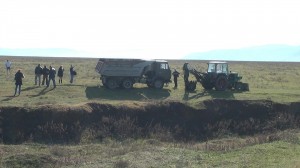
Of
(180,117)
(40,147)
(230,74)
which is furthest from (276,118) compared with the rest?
(40,147)

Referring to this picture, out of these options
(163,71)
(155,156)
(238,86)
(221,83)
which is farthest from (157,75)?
(155,156)

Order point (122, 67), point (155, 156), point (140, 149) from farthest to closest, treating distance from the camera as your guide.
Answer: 1. point (122, 67)
2. point (140, 149)
3. point (155, 156)

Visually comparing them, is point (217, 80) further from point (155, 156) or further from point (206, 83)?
point (155, 156)

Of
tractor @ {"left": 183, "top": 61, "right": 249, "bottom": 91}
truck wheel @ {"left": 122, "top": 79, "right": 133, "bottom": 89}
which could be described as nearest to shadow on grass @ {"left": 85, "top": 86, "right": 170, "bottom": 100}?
truck wheel @ {"left": 122, "top": 79, "right": 133, "bottom": 89}

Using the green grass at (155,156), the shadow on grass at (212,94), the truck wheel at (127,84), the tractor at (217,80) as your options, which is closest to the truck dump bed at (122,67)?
the truck wheel at (127,84)

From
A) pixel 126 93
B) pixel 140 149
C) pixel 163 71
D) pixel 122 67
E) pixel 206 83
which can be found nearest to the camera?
pixel 140 149

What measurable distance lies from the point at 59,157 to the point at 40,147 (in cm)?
289

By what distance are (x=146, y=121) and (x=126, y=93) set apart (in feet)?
20.2

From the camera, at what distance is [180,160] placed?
16703mm

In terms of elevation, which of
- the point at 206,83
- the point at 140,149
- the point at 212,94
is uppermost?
the point at 206,83

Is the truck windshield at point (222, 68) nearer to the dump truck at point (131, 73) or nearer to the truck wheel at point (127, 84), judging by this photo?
the dump truck at point (131, 73)

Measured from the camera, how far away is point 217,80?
33.1 metres

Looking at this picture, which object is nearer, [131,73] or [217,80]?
[131,73]

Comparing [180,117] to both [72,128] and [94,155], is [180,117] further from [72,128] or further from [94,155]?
[94,155]
